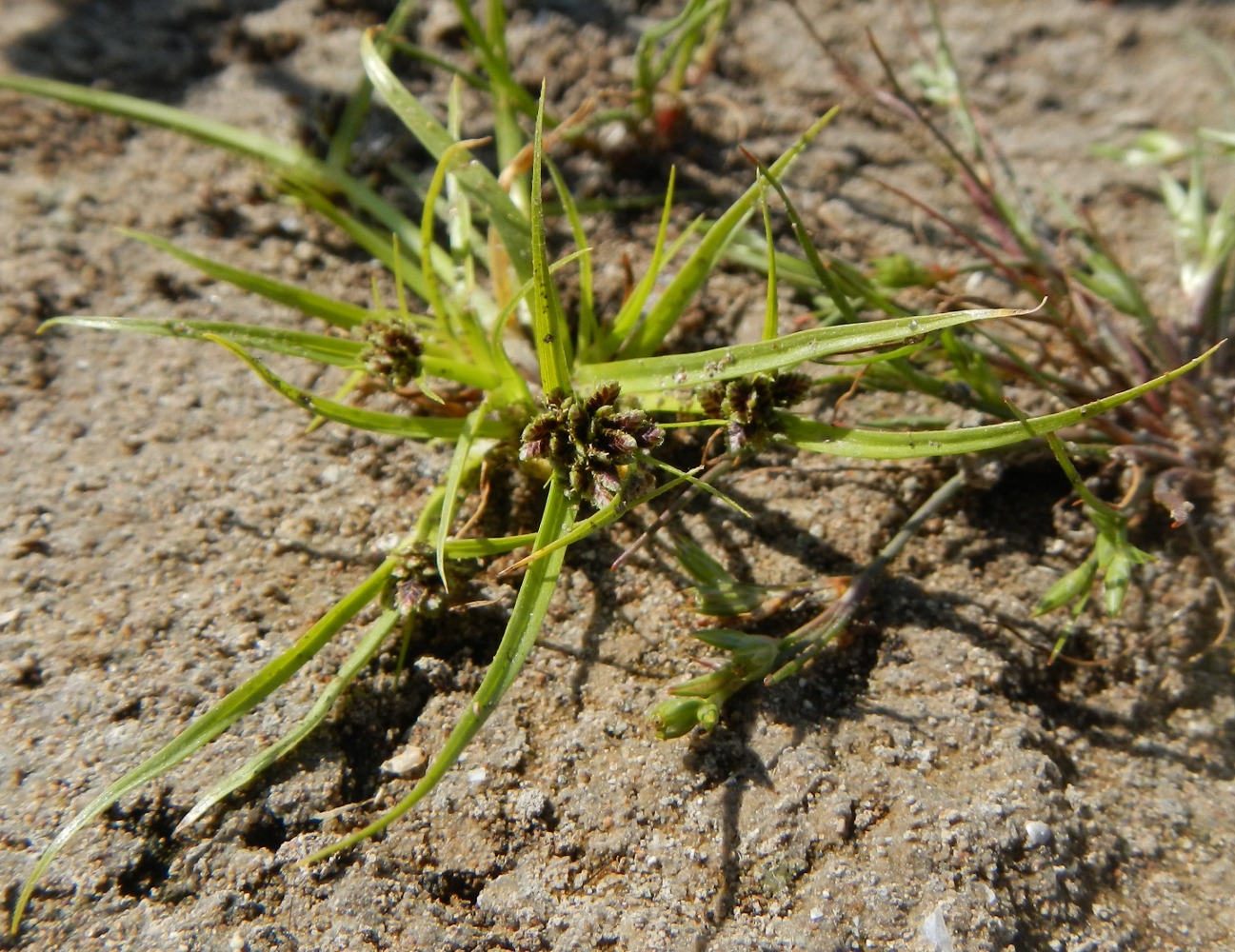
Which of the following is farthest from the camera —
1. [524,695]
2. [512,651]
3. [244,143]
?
[244,143]

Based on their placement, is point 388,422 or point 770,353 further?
point 388,422

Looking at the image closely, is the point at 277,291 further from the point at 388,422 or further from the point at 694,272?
the point at 694,272

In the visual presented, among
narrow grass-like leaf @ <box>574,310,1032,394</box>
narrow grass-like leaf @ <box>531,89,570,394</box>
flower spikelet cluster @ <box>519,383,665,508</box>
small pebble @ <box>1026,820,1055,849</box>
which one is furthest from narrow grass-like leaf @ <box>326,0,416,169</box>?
small pebble @ <box>1026,820,1055,849</box>

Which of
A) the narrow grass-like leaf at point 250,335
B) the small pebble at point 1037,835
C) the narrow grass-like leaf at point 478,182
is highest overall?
the narrow grass-like leaf at point 478,182

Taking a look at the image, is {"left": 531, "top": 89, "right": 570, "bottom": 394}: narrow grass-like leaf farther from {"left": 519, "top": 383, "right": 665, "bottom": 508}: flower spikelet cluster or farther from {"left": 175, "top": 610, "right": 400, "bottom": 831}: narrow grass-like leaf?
{"left": 175, "top": 610, "right": 400, "bottom": 831}: narrow grass-like leaf

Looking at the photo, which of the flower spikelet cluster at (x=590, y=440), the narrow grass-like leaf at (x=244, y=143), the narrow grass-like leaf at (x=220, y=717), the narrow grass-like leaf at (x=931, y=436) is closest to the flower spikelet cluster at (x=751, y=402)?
the narrow grass-like leaf at (x=931, y=436)

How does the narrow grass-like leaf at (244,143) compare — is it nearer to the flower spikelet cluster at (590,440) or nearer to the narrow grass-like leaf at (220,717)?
the flower spikelet cluster at (590,440)

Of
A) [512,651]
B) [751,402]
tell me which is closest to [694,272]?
[751,402]
